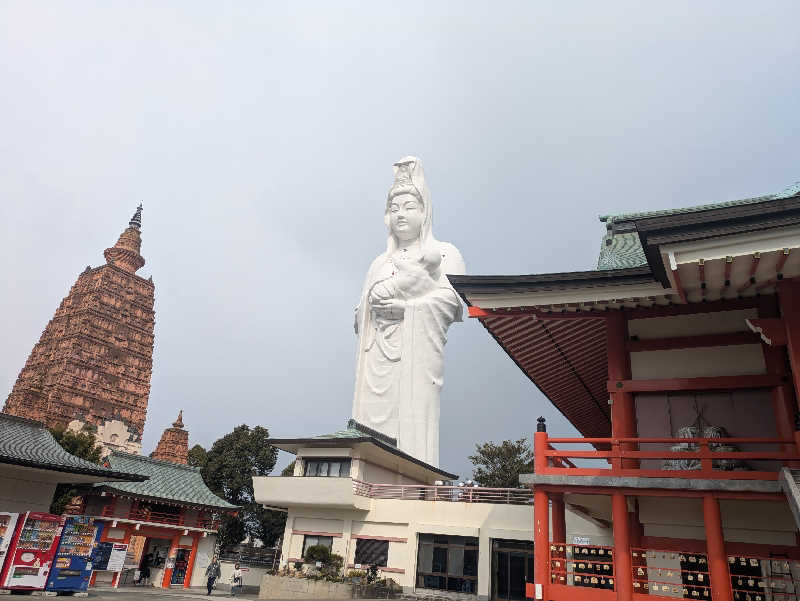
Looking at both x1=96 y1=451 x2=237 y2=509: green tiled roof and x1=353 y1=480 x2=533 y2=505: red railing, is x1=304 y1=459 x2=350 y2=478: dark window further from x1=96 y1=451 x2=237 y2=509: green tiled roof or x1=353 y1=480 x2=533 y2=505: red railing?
x1=96 y1=451 x2=237 y2=509: green tiled roof

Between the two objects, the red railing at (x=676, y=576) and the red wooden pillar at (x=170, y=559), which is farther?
the red wooden pillar at (x=170, y=559)

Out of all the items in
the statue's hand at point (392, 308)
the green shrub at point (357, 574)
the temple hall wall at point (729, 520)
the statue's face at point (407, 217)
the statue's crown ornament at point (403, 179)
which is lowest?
the green shrub at point (357, 574)

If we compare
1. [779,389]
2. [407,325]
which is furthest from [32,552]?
[407,325]

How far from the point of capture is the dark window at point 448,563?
1839 centimetres

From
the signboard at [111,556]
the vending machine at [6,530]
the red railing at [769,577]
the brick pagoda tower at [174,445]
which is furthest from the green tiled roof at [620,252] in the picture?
the brick pagoda tower at [174,445]

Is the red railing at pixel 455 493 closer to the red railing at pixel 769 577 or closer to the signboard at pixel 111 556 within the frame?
the signboard at pixel 111 556

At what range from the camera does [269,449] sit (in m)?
38.9

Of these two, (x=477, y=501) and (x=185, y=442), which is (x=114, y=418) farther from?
(x=477, y=501)

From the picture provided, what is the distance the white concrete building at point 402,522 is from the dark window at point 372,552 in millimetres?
33

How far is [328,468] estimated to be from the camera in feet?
71.1

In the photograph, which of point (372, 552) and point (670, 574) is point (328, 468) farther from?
point (670, 574)

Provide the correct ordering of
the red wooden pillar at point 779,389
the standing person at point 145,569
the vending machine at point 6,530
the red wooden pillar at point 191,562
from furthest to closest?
the red wooden pillar at point 191,562
the standing person at point 145,569
the vending machine at point 6,530
the red wooden pillar at point 779,389

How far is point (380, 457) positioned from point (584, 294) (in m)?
15.7

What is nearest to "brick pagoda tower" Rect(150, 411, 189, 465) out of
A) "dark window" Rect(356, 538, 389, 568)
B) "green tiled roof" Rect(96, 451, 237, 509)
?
"green tiled roof" Rect(96, 451, 237, 509)
